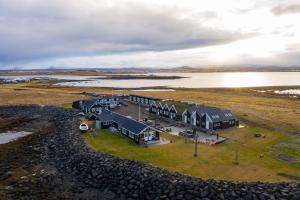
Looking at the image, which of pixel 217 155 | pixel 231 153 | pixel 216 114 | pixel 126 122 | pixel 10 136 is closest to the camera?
pixel 217 155

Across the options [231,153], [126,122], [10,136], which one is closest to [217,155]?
[231,153]

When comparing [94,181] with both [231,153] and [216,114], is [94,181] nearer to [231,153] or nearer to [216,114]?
[231,153]

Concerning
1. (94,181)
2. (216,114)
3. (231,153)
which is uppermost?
(216,114)

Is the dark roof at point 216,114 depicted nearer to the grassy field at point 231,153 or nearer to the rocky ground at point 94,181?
the grassy field at point 231,153

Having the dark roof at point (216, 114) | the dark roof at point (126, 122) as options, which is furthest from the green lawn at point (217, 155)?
the dark roof at point (216, 114)

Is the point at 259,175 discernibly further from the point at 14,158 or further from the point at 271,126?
the point at 14,158

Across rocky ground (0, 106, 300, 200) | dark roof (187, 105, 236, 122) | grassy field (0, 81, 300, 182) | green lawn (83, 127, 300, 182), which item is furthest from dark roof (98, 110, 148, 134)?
dark roof (187, 105, 236, 122)

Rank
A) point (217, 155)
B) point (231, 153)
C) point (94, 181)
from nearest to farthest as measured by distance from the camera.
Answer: point (94, 181) < point (217, 155) < point (231, 153)
